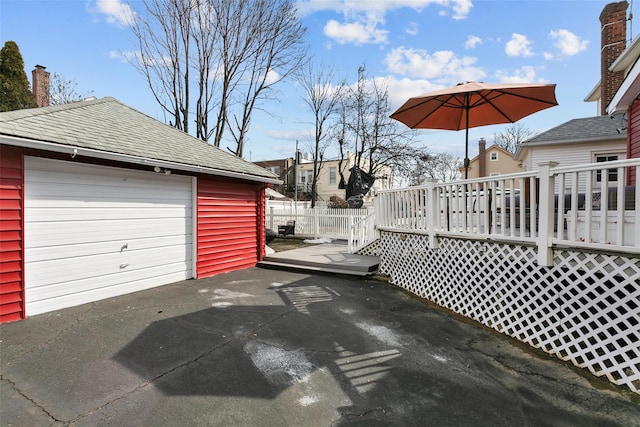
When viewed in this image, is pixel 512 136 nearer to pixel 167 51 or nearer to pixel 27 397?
pixel 167 51

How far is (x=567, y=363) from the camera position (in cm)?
316

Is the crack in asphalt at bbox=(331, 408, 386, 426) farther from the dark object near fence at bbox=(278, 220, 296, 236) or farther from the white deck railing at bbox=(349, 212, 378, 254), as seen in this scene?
the dark object near fence at bbox=(278, 220, 296, 236)

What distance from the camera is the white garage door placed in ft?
14.3

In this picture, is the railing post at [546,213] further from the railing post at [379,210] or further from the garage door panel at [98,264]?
the garage door panel at [98,264]

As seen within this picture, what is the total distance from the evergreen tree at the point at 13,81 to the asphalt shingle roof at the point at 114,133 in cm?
1173

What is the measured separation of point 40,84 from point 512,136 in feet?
145

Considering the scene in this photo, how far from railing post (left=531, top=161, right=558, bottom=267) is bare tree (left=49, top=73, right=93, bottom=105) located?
20.2 meters

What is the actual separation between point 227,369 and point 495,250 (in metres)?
3.73

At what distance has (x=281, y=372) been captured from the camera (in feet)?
9.61

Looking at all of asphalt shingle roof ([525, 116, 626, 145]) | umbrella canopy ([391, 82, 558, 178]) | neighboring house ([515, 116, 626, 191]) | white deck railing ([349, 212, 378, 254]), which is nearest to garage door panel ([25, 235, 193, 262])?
white deck railing ([349, 212, 378, 254])

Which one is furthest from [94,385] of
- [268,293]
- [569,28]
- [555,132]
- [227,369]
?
[555,132]

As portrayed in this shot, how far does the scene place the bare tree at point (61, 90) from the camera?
1562 cm

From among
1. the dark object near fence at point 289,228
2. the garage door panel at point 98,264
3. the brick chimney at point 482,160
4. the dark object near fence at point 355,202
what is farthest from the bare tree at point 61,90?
the brick chimney at point 482,160

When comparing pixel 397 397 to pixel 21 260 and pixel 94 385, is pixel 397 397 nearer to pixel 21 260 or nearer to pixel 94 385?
pixel 94 385
